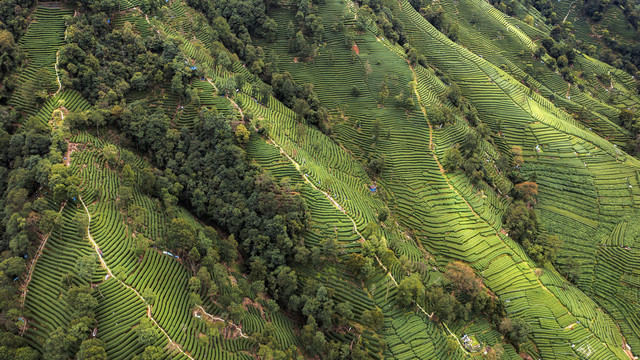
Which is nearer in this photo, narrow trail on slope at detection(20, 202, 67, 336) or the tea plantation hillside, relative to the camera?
narrow trail on slope at detection(20, 202, 67, 336)

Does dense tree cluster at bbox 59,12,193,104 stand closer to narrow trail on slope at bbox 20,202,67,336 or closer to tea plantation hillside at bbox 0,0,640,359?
tea plantation hillside at bbox 0,0,640,359

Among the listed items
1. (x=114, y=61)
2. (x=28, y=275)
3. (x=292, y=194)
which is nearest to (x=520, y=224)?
(x=292, y=194)

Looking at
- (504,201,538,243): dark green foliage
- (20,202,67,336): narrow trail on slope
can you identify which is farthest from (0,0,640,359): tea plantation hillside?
(504,201,538,243): dark green foliage

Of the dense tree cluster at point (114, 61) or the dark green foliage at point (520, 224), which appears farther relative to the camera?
the dense tree cluster at point (114, 61)

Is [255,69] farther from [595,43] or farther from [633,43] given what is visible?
[633,43]

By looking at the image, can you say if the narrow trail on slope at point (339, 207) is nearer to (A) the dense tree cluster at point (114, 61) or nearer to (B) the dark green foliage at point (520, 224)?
(A) the dense tree cluster at point (114, 61)

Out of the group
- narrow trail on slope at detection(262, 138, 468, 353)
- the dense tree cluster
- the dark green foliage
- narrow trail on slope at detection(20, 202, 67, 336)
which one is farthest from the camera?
the dense tree cluster

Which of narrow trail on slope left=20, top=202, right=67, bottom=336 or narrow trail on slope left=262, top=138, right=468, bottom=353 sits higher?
narrow trail on slope left=262, top=138, right=468, bottom=353

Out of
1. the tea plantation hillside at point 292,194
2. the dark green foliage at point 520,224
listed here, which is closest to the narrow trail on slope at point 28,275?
the tea plantation hillside at point 292,194

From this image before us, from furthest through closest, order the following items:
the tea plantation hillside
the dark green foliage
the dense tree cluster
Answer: the dense tree cluster
the dark green foliage
the tea plantation hillside
